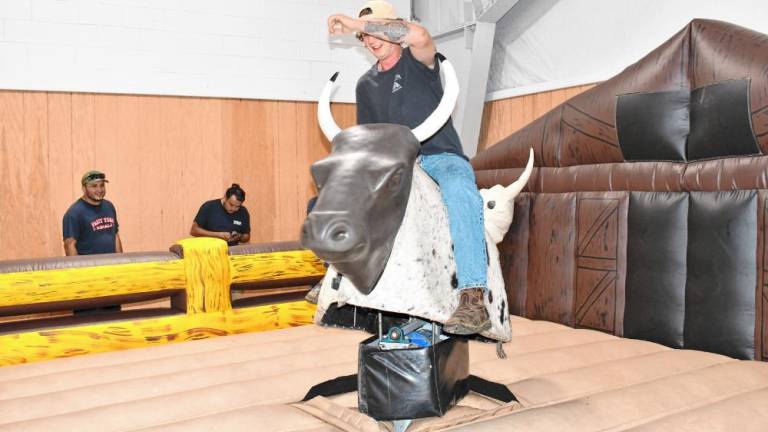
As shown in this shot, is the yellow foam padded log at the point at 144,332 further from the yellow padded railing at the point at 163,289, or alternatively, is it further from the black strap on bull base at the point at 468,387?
the black strap on bull base at the point at 468,387

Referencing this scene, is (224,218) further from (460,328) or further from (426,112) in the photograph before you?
(460,328)

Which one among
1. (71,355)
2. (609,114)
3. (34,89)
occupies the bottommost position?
(71,355)

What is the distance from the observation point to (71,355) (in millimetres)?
2480

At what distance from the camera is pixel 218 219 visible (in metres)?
5.18

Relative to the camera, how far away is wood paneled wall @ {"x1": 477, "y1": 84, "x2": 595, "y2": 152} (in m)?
4.37

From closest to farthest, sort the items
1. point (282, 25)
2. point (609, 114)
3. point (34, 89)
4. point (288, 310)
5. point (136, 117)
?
point (609, 114)
point (288, 310)
point (34, 89)
point (136, 117)
point (282, 25)

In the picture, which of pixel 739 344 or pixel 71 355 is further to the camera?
pixel 71 355

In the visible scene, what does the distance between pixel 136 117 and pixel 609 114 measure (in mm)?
3824

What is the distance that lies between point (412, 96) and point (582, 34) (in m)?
2.86

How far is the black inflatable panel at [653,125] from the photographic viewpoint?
8.20ft

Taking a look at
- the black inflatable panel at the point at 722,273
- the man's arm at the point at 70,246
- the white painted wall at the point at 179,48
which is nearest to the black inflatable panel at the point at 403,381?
the black inflatable panel at the point at 722,273

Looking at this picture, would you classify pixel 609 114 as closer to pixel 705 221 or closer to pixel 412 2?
pixel 705 221

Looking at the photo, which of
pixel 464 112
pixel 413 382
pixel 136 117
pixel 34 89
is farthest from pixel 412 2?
pixel 413 382

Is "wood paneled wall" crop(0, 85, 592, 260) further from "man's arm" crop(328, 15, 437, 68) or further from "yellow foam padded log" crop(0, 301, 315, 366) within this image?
"man's arm" crop(328, 15, 437, 68)
